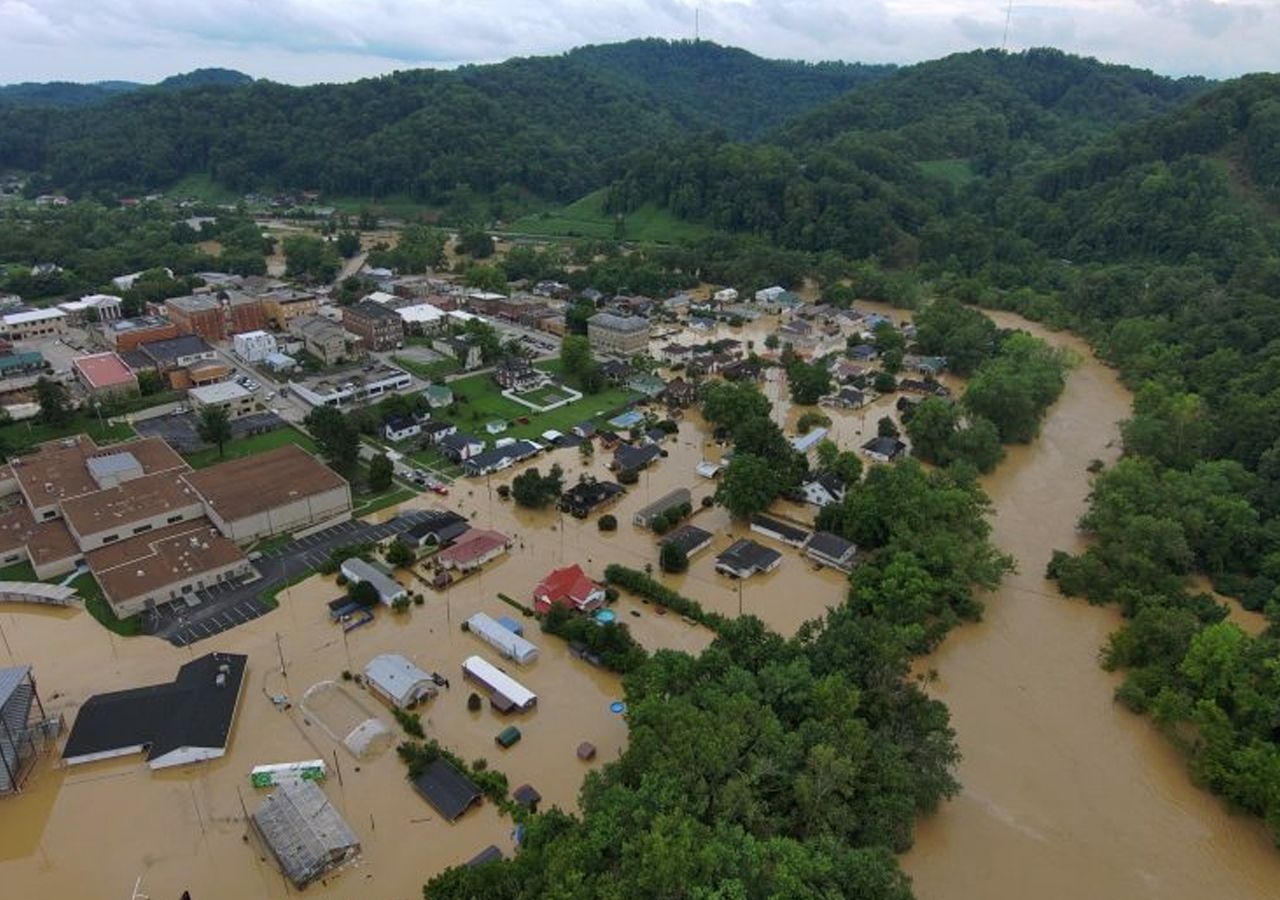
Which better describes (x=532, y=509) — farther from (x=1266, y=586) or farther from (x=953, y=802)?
(x=1266, y=586)

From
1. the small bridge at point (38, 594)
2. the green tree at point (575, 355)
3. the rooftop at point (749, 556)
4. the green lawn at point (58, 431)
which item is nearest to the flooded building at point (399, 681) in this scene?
the rooftop at point (749, 556)

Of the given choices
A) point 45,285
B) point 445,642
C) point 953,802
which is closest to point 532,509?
point 445,642

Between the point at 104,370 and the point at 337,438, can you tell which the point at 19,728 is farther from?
the point at 104,370

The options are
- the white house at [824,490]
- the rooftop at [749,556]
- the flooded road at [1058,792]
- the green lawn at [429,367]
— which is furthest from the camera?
the green lawn at [429,367]

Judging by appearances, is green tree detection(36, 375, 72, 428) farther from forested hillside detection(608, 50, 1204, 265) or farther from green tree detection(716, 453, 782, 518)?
forested hillside detection(608, 50, 1204, 265)

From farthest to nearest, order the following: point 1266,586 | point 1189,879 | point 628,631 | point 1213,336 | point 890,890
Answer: point 1213,336 → point 1266,586 → point 628,631 → point 1189,879 → point 890,890

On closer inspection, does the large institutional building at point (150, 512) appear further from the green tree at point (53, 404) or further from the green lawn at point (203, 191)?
the green lawn at point (203, 191)

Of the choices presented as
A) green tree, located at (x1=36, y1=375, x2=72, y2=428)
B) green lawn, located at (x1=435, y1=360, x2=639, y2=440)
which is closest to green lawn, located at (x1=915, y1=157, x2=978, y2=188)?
green lawn, located at (x1=435, y1=360, x2=639, y2=440)
